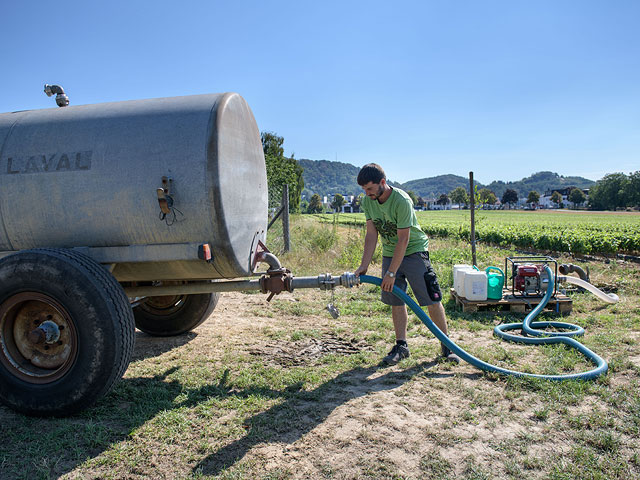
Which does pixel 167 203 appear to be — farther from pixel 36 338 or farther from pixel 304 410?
pixel 304 410

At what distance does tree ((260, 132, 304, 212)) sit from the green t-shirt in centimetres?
183

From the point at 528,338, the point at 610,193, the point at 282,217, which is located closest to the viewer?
the point at 528,338

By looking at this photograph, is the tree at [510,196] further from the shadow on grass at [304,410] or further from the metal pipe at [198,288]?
the metal pipe at [198,288]

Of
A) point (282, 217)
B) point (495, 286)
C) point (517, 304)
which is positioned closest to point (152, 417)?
point (495, 286)

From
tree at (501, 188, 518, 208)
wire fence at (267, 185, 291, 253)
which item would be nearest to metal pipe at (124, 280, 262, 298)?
wire fence at (267, 185, 291, 253)

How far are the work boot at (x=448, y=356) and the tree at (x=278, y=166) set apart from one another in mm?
3178

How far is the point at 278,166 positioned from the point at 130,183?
1462 centimetres

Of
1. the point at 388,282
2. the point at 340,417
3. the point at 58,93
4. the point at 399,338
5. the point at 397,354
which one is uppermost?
the point at 58,93

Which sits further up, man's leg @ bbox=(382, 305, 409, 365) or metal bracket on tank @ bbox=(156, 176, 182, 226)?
metal bracket on tank @ bbox=(156, 176, 182, 226)

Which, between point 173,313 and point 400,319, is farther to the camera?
point 173,313

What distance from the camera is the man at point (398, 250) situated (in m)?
3.90

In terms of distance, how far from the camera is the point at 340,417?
310cm

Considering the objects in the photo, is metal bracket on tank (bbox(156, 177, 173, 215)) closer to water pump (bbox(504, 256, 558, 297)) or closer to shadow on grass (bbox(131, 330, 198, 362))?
shadow on grass (bbox(131, 330, 198, 362))

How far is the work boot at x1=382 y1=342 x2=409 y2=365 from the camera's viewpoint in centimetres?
412
